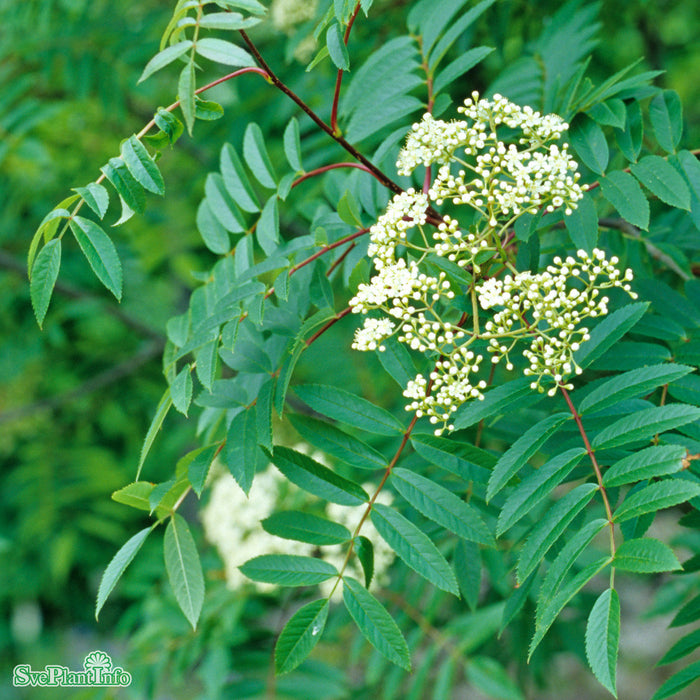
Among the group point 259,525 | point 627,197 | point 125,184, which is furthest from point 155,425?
point 259,525

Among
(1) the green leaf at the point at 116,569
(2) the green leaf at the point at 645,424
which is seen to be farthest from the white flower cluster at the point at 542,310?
(1) the green leaf at the point at 116,569

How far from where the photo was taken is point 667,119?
4.70 feet

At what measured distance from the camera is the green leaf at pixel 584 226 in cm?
132

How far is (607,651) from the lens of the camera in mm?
996

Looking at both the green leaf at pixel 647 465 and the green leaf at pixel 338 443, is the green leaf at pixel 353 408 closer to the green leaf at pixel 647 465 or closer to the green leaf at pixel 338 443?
the green leaf at pixel 338 443

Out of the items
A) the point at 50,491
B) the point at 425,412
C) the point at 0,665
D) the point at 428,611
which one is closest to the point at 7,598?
the point at 0,665

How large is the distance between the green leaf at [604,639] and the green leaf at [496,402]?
0.33 metres

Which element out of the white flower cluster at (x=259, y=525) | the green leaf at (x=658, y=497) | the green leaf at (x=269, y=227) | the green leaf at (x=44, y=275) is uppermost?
the green leaf at (x=44, y=275)

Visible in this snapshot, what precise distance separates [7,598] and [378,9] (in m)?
3.68

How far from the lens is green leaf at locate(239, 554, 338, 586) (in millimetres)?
1312

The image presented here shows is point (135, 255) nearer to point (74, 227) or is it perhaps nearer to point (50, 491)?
point (50, 491)

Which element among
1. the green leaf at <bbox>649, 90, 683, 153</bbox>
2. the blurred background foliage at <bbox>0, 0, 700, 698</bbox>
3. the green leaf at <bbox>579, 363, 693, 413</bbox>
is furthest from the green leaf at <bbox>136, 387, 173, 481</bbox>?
the blurred background foliage at <bbox>0, 0, 700, 698</bbox>

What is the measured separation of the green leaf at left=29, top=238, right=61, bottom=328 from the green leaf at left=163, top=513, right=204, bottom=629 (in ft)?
1.41

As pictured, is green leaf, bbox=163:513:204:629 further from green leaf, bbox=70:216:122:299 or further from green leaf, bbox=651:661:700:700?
green leaf, bbox=651:661:700:700
